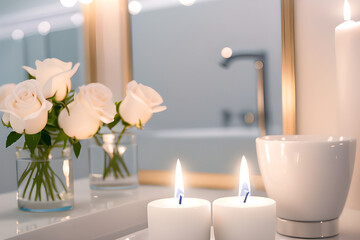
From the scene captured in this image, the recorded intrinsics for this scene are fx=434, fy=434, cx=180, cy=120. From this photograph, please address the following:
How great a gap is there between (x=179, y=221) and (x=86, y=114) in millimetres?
320

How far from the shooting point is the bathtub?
88 centimetres

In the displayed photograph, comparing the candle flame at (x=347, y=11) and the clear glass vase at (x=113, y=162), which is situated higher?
the candle flame at (x=347, y=11)

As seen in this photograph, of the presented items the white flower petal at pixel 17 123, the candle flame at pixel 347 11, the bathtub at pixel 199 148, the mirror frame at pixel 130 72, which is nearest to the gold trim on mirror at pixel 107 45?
the mirror frame at pixel 130 72

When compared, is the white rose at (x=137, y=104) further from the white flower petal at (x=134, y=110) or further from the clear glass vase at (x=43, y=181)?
the clear glass vase at (x=43, y=181)

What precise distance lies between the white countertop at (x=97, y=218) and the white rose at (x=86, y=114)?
14 cm

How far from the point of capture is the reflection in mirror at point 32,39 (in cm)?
93

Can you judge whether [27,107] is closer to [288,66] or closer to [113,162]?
[113,162]

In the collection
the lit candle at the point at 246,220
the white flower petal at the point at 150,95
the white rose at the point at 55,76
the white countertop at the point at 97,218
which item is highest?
the white rose at the point at 55,76

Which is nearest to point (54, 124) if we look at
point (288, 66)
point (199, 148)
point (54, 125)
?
point (54, 125)

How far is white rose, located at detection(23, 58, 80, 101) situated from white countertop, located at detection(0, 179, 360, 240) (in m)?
0.21

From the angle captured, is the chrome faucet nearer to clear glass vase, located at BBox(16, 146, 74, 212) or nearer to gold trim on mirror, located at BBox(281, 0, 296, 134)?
gold trim on mirror, located at BBox(281, 0, 296, 134)

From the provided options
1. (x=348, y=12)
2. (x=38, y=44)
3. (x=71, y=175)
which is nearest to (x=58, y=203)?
(x=71, y=175)

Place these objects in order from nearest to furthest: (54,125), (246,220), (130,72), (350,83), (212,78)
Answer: (246,220)
(350,83)
(54,125)
(212,78)
(130,72)

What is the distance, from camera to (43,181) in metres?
0.75
